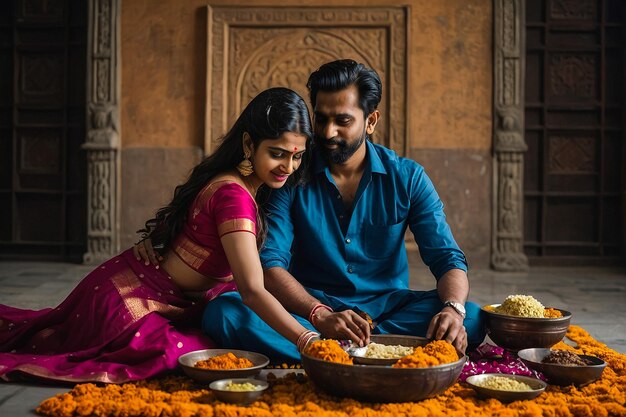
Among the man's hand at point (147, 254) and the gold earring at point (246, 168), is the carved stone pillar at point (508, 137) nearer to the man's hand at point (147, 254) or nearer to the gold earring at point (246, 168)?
the gold earring at point (246, 168)

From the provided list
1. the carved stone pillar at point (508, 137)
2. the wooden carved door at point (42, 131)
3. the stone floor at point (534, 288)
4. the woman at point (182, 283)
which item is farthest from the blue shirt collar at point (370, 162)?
the wooden carved door at point (42, 131)

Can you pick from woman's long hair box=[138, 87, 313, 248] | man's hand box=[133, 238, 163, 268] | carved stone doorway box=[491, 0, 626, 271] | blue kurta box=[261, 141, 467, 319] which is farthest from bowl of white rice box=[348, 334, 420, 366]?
carved stone doorway box=[491, 0, 626, 271]

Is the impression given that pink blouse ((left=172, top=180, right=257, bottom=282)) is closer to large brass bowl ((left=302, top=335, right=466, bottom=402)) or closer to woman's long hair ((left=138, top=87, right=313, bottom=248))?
woman's long hair ((left=138, top=87, right=313, bottom=248))

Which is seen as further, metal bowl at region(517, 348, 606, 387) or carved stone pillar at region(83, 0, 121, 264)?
carved stone pillar at region(83, 0, 121, 264)

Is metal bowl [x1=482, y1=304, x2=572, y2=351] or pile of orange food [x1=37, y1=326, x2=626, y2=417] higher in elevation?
metal bowl [x1=482, y1=304, x2=572, y2=351]

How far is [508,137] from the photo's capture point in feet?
23.0

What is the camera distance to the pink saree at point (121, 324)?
270cm

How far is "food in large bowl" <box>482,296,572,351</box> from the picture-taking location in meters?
2.98

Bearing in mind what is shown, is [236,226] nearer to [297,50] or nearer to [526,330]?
[526,330]

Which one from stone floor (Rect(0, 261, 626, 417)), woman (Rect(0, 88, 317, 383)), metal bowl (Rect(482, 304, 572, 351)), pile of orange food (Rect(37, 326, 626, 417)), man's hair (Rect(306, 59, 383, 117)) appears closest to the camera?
pile of orange food (Rect(37, 326, 626, 417))

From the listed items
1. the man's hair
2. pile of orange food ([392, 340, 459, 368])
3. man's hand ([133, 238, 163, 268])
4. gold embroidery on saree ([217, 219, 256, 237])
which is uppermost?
the man's hair

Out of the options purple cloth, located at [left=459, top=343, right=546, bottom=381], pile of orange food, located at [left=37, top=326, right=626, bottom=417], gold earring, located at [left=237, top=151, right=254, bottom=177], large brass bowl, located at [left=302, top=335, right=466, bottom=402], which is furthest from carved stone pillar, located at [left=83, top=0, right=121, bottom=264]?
large brass bowl, located at [left=302, top=335, right=466, bottom=402]

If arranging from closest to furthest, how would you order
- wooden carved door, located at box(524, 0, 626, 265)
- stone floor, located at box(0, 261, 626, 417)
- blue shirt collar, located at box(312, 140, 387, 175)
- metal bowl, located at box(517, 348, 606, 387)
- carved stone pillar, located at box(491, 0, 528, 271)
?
metal bowl, located at box(517, 348, 606, 387)
blue shirt collar, located at box(312, 140, 387, 175)
stone floor, located at box(0, 261, 626, 417)
carved stone pillar, located at box(491, 0, 528, 271)
wooden carved door, located at box(524, 0, 626, 265)

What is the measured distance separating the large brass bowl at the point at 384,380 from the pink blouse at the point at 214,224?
0.66 m
